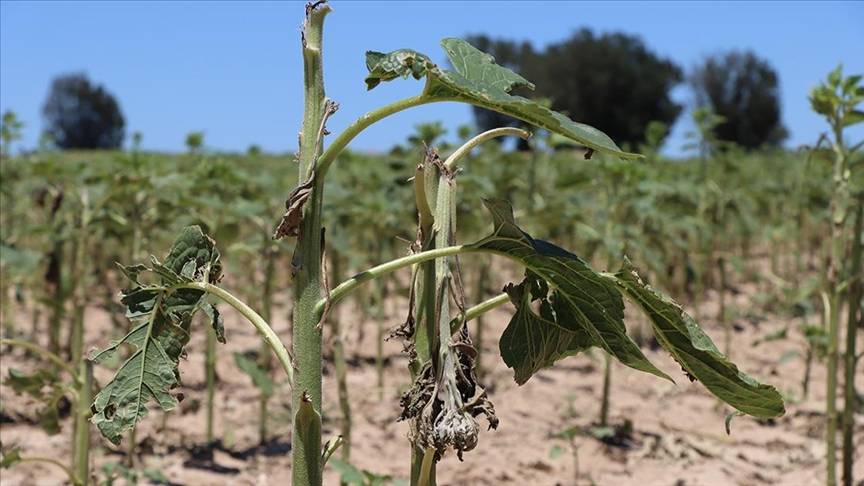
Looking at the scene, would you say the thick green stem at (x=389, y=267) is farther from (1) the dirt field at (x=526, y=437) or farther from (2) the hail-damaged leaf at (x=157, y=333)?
(1) the dirt field at (x=526, y=437)

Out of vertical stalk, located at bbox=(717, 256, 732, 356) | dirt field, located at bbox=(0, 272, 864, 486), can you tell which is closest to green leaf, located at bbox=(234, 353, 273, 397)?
dirt field, located at bbox=(0, 272, 864, 486)

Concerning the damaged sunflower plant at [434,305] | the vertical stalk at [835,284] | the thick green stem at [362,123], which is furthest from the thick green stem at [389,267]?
the vertical stalk at [835,284]

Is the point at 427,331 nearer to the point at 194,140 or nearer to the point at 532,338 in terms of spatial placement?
the point at 532,338

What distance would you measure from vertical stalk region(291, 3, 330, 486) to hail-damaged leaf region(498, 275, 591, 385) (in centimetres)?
34

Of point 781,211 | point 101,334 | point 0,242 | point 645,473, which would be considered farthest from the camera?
point 781,211

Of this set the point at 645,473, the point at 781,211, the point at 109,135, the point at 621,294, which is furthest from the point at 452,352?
the point at 109,135

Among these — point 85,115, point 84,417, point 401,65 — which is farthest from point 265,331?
point 85,115

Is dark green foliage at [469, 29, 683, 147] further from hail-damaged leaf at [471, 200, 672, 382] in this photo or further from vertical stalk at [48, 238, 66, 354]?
hail-damaged leaf at [471, 200, 672, 382]

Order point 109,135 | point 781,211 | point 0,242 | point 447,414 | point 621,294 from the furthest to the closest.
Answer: point 109,135, point 781,211, point 0,242, point 621,294, point 447,414

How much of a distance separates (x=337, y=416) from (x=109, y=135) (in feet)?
203

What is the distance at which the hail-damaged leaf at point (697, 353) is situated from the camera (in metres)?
1.37

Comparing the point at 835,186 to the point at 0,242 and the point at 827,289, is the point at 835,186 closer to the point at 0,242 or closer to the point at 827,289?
the point at 827,289

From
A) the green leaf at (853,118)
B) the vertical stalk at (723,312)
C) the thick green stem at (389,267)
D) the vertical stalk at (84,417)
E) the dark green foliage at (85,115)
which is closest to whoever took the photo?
the thick green stem at (389,267)

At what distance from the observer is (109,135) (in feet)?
204
